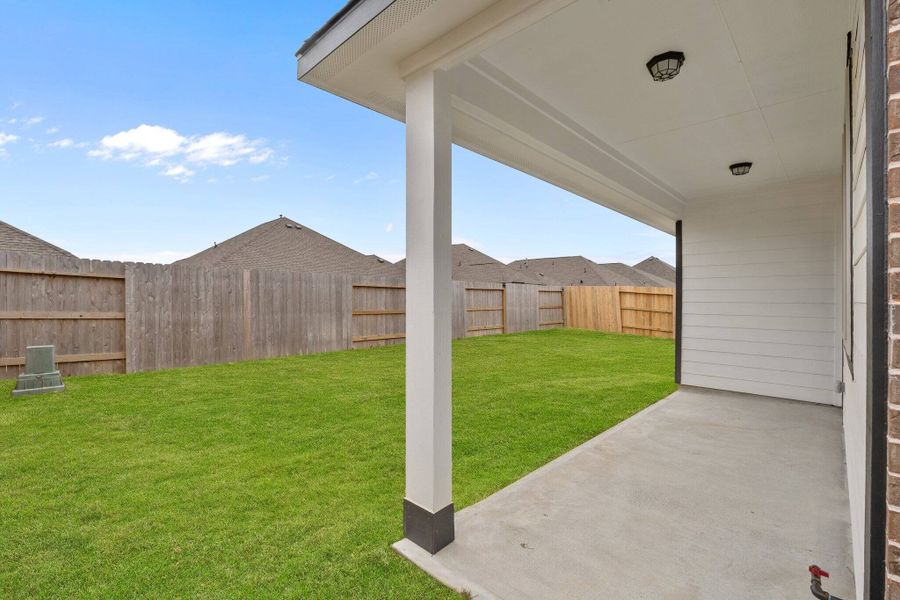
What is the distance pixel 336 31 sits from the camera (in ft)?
6.16

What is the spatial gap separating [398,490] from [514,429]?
144 centimetres

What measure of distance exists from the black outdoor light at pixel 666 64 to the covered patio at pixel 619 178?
10 millimetres

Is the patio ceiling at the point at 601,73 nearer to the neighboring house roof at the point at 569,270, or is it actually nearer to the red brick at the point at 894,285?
the red brick at the point at 894,285

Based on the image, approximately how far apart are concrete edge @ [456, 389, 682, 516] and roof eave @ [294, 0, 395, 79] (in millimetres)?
2392

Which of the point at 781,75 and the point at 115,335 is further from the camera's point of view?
the point at 115,335

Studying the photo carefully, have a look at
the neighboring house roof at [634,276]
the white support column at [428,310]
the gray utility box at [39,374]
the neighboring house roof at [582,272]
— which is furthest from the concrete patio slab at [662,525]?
the neighboring house roof at [634,276]

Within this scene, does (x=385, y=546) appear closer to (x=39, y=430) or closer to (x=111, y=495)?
(x=111, y=495)

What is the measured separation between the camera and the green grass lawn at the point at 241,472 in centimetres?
169

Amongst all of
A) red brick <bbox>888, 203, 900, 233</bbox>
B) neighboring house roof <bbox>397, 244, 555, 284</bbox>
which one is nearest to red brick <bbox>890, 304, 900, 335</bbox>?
red brick <bbox>888, 203, 900, 233</bbox>

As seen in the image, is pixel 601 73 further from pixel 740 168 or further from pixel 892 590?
pixel 740 168

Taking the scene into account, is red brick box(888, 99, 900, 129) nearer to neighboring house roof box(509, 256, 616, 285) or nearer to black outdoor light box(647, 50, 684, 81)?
black outdoor light box(647, 50, 684, 81)

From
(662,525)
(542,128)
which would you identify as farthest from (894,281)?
(542,128)

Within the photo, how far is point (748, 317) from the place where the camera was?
5.01m

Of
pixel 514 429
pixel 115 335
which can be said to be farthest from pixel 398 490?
pixel 115 335
